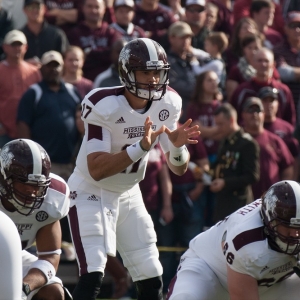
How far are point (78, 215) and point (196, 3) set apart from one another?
446 centimetres

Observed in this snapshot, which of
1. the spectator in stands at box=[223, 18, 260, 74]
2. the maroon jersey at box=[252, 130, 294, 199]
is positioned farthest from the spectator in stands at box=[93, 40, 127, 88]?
the spectator in stands at box=[223, 18, 260, 74]

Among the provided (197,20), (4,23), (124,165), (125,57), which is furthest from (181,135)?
(197,20)

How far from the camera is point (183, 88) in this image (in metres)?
8.86

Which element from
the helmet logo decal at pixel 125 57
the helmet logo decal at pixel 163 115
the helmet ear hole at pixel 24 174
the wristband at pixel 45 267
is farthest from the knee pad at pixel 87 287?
the helmet logo decal at pixel 125 57

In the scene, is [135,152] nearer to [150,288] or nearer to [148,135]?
[148,135]

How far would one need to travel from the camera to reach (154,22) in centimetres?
995

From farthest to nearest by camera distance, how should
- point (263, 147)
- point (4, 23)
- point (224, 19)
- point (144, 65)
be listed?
point (224, 19)
point (4, 23)
point (263, 147)
point (144, 65)

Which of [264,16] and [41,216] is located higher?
[264,16]

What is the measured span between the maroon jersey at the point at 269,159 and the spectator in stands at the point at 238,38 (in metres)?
1.42

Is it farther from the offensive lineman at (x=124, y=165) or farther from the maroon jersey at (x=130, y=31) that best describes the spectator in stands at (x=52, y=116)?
the offensive lineman at (x=124, y=165)

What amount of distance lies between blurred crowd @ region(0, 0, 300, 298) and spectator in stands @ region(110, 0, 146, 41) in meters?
0.01

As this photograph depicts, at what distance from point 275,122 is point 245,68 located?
0.75m

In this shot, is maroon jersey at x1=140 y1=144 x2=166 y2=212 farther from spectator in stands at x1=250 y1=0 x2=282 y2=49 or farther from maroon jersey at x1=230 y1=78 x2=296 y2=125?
spectator in stands at x1=250 y1=0 x2=282 y2=49

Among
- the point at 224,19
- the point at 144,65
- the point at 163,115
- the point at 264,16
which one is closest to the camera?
the point at 144,65
